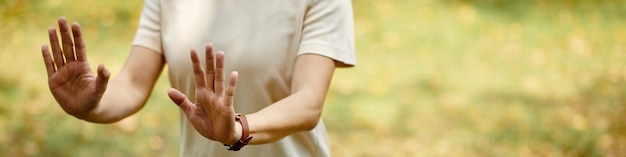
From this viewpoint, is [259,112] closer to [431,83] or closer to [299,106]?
[299,106]

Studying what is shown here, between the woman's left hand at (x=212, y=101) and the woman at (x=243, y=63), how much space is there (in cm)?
13

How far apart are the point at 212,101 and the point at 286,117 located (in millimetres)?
Answer: 309

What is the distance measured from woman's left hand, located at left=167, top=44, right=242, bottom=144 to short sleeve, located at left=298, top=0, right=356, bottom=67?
0.45 meters

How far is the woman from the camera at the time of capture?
2.59 m

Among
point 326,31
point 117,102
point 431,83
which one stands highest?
point 326,31

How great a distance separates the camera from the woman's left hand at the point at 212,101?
7.58ft

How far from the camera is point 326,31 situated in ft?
9.12

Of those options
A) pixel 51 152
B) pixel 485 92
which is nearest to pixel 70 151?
pixel 51 152

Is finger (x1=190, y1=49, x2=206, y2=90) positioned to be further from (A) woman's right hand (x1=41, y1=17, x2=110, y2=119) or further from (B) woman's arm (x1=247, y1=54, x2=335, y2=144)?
(A) woman's right hand (x1=41, y1=17, x2=110, y2=119)

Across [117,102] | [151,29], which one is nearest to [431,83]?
[151,29]

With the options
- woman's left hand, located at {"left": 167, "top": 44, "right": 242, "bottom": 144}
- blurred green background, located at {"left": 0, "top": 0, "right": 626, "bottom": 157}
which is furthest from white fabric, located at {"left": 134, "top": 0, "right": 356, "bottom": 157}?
blurred green background, located at {"left": 0, "top": 0, "right": 626, "bottom": 157}

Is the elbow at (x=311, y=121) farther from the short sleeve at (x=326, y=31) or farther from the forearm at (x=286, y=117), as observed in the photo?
the short sleeve at (x=326, y=31)

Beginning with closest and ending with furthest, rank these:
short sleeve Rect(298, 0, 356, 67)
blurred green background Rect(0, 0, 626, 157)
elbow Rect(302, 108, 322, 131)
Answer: elbow Rect(302, 108, 322, 131)
short sleeve Rect(298, 0, 356, 67)
blurred green background Rect(0, 0, 626, 157)

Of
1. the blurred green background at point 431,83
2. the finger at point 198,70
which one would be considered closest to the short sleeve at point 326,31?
the finger at point 198,70
